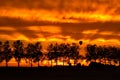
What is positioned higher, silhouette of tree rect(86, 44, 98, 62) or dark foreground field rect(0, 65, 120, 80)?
silhouette of tree rect(86, 44, 98, 62)

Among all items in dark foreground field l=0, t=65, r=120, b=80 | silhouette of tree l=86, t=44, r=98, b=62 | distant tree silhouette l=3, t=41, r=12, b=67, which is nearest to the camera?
dark foreground field l=0, t=65, r=120, b=80

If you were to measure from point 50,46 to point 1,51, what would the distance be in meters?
22.3

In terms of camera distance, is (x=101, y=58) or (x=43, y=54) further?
(x=101, y=58)

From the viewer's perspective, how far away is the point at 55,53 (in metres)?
148

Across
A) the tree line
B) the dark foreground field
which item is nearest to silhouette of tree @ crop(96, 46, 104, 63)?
the tree line

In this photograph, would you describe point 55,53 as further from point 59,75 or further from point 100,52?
point 59,75

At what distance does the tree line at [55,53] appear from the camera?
446ft

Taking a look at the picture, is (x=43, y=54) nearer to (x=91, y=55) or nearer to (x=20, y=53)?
(x=20, y=53)

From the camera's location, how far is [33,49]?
141125mm

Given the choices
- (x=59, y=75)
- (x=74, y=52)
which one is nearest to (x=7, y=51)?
(x=74, y=52)

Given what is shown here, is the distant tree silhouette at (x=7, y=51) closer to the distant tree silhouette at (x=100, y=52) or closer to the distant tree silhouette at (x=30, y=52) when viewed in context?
the distant tree silhouette at (x=30, y=52)

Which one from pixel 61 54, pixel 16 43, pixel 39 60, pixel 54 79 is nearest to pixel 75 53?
pixel 61 54

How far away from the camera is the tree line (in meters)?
136

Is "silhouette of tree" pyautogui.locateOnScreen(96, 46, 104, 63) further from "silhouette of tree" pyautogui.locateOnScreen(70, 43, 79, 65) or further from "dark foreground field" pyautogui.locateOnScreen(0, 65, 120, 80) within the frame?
"dark foreground field" pyautogui.locateOnScreen(0, 65, 120, 80)
